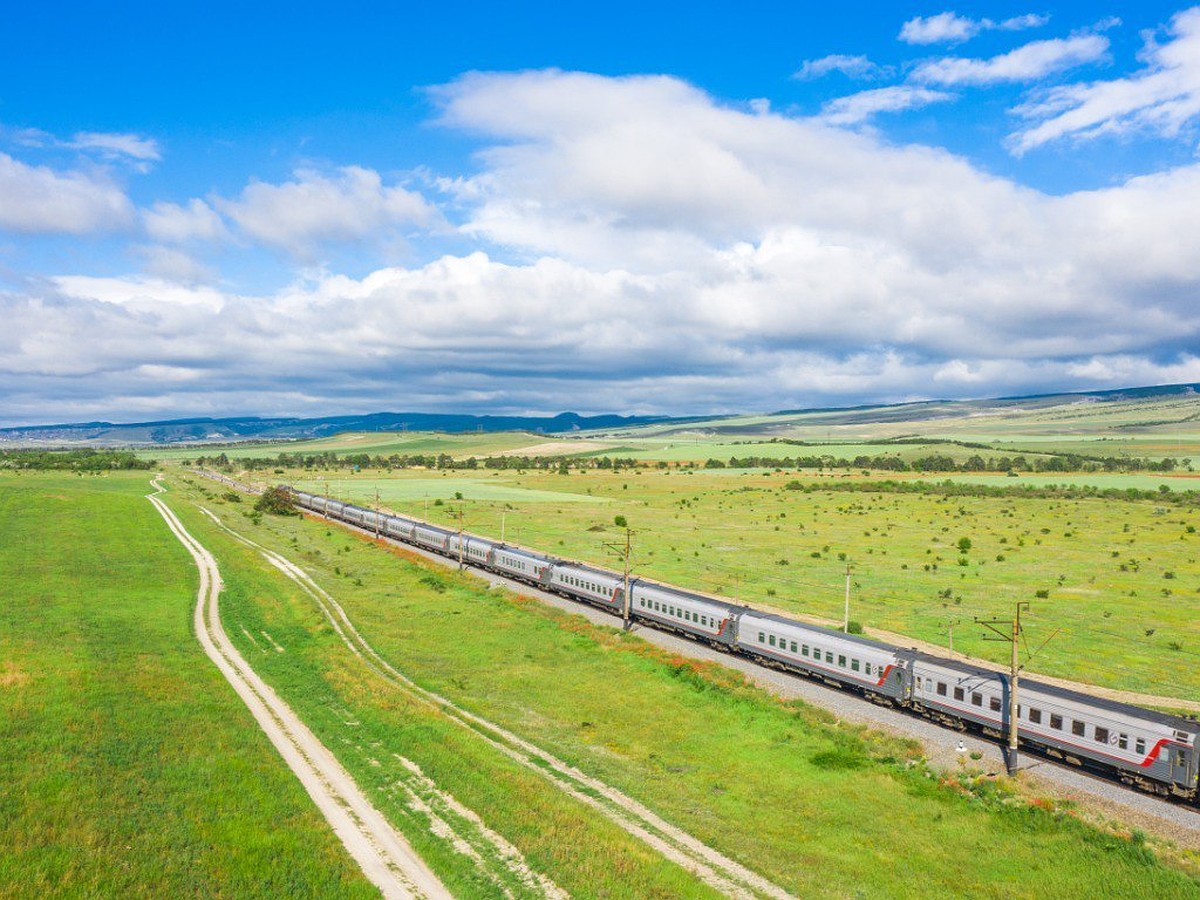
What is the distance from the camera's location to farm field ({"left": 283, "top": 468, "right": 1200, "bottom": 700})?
170 ft

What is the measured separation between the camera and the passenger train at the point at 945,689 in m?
28.8

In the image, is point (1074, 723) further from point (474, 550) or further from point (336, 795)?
point (474, 550)

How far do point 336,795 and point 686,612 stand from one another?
3012 centimetres

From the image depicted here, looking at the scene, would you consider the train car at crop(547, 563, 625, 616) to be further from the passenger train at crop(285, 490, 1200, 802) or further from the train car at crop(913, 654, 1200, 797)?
the train car at crop(913, 654, 1200, 797)

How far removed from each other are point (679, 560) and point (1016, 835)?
57.5 meters

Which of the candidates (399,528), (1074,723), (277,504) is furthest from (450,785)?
(277,504)

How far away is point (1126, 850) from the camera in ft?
80.0

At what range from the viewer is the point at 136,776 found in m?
25.9

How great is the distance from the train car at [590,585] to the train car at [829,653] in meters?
13.5

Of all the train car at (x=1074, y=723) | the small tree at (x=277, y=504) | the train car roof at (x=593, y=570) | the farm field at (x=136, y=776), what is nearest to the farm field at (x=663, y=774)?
the farm field at (x=136, y=776)

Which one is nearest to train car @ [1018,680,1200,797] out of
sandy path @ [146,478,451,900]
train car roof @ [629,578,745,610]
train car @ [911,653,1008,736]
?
train car @ [911,653,1008,736]

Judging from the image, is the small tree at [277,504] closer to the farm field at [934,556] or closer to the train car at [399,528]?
the farm field at [934,556]

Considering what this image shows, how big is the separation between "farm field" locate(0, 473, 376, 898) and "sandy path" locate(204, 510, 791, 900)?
8789mm

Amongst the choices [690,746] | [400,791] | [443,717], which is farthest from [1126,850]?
[443,717]
